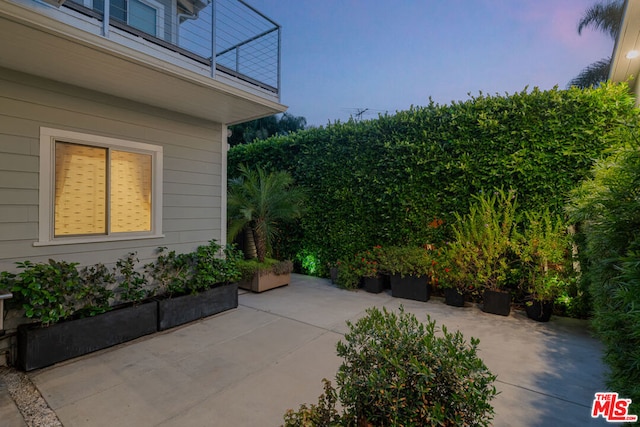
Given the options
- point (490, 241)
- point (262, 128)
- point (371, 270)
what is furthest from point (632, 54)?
point (262, 128)

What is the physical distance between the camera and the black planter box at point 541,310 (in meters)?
4.02

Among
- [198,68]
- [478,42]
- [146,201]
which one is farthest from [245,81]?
[478,42]

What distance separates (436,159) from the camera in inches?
199

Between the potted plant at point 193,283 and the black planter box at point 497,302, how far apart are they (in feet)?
11.8

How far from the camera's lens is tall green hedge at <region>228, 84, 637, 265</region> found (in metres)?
4.18

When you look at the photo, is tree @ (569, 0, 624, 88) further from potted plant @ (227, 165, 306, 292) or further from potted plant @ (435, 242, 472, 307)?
potted plant @ (227, 165, 306, 292)

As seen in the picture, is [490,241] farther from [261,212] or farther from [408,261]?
[261,212]

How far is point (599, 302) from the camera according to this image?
2.21 m

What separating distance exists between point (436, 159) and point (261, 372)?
4.04 metres

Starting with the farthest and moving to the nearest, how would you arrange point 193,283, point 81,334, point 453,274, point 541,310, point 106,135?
point 453,274
point 193,283
point 541,310
point 106,135
point 81,334

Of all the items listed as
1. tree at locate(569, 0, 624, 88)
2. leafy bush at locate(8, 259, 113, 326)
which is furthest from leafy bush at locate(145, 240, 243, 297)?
tree at locate(569, 0, 624, 88)

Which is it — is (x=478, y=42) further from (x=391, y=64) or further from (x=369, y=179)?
(x=369, y=179)

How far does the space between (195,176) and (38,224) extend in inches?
74.4

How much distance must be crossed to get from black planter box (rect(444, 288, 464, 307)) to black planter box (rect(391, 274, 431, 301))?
331mm
